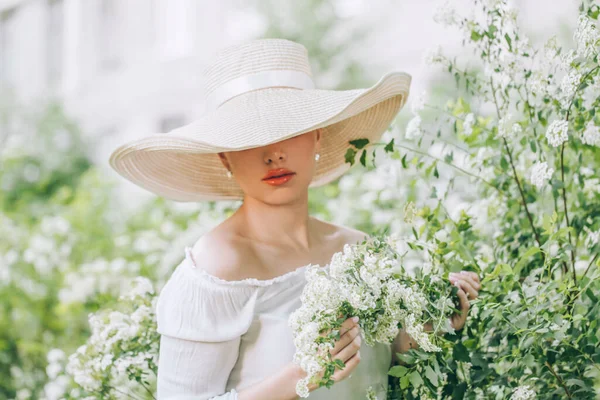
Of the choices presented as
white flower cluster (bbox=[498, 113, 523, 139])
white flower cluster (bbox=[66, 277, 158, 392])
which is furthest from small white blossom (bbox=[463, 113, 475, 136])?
white flower cluster (bbox=[66, 277, 158, 392])

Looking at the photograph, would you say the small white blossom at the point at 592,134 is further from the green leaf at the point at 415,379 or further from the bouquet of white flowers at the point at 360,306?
the green leaf at the point at 415,379

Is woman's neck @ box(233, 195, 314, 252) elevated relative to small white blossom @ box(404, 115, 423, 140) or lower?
lower

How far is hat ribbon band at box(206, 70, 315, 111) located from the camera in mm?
1828

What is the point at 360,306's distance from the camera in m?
1.45

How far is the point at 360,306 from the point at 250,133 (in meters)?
0.47

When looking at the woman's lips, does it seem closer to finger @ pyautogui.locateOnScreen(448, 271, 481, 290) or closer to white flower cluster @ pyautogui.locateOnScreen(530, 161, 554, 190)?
finger @ pyautogui.locateOnScreen(448, 271, 481, 290)

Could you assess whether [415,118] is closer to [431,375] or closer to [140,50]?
[431,375]

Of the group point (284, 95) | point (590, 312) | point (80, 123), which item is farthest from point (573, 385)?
point (80, 123)

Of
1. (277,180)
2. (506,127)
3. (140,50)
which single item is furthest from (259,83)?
(140,50)

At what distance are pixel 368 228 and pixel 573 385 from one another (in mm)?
1840

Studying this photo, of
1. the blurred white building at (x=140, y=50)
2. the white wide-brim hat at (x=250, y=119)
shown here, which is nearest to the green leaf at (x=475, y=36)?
the white wide-brim hat at (x=250, y=119)

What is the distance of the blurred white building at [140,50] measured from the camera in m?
7.39

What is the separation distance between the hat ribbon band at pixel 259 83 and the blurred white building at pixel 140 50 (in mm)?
5255

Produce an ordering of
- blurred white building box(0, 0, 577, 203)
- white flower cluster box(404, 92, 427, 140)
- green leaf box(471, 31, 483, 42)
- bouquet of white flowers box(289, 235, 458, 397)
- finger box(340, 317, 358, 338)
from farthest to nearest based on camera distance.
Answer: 1. blurred white building box(0, 0, 577, 203)
2. white flower cluster box(404, 92, 427, 140)
3. green leaf box(471, 31, 483, 42)
4. finger box(340, 317, 358, 338)
5. bouquet of white flowers box(289, 235, 458, 397)
